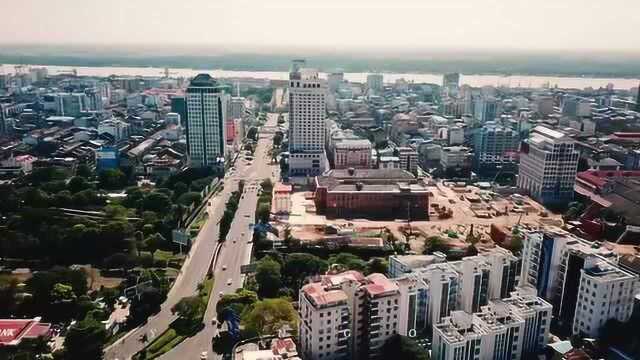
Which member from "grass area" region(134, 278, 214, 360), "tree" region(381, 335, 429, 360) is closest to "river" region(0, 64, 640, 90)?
"grass area" region(134, 278, 214, 360)

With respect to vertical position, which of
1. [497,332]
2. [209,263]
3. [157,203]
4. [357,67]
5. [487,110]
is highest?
[357,67]

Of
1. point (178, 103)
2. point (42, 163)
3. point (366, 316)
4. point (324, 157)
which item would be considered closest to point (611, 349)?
Result: point (366, 316)

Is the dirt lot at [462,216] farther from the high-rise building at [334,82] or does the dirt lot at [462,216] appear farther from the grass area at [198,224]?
the high-rise building at [334,82]

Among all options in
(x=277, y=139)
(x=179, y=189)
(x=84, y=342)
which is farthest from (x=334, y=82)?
(x=84, y=342)

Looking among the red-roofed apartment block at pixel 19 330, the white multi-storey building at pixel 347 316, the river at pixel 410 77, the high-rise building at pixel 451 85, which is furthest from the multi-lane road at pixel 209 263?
the river at pixel 410 77

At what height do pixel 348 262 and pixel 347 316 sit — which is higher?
pixel 347 316

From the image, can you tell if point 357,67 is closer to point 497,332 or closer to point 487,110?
point 487,110
